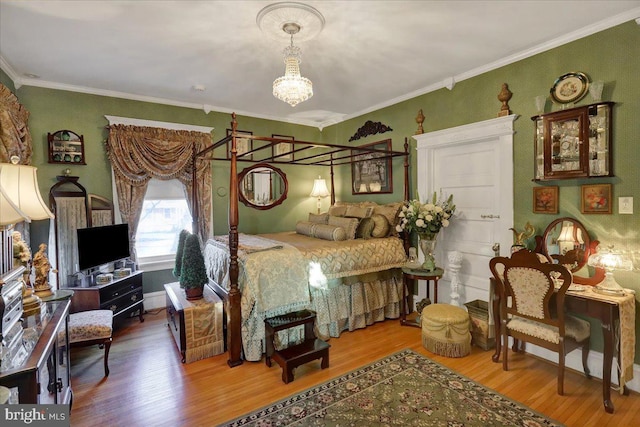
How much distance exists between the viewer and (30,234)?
3516 millimetres

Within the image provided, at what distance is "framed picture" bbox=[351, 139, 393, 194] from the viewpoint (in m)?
4.52

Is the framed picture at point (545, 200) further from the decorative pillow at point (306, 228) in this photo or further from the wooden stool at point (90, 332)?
the wooden stool at point (90, 332)

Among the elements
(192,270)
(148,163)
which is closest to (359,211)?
(192,270)

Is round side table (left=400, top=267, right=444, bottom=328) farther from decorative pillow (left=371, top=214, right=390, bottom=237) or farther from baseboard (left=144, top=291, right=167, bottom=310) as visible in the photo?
baseboard (left=144, top=291, right=167, bottom=310)

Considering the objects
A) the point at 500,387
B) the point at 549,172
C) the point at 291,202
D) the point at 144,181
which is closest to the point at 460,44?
the point at 549,172

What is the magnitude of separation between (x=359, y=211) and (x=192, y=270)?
2.26 meters

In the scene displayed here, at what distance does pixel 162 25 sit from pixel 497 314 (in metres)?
3.72

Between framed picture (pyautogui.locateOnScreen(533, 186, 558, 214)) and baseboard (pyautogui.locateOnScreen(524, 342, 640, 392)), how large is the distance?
48.7 inches

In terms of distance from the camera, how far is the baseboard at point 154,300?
4.23 metres

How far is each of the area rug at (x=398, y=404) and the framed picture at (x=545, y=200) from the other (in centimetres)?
166

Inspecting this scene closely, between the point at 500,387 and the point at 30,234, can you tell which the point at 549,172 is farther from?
the point at 30,234

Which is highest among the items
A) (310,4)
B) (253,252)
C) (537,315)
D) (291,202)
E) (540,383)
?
(310,4)

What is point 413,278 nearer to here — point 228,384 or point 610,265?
point 610,265

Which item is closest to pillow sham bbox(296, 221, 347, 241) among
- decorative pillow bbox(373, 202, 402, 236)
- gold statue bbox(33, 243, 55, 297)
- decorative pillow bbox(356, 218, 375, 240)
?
decorative pillow bbox(356, 218, 375, 240)
